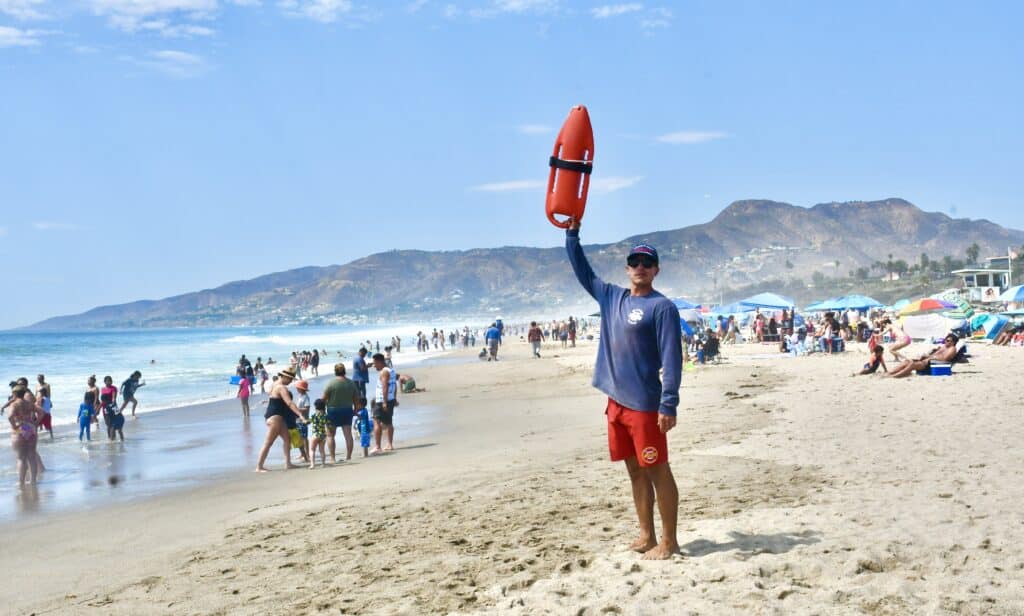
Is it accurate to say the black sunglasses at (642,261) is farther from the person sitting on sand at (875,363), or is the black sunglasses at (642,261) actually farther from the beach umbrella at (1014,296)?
the beach umbrella at (1014,296)

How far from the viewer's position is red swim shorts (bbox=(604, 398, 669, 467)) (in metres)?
4.51

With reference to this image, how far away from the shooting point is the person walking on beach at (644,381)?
4504 mm

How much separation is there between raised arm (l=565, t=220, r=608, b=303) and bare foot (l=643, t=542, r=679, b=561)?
138 cm

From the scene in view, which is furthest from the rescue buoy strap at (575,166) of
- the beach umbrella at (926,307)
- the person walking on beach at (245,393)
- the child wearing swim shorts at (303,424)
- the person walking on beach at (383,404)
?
the beach umbrella at (926,307)

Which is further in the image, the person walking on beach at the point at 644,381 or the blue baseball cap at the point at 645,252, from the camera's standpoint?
the blue baseball cap at the point at 645,252

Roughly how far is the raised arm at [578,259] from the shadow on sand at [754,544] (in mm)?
1480

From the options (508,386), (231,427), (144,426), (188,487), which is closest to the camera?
(188,487)

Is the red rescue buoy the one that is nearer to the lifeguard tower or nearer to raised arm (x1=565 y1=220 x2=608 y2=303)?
raised arm (x1=565 y1=220 x2=608 y2=303)

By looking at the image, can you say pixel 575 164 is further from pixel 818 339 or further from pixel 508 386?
pixel 818 339

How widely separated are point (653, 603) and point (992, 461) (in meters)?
4.61

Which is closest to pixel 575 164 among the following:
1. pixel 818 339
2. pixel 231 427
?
pixel 231 427

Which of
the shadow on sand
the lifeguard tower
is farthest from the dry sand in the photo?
the lifeguard tower

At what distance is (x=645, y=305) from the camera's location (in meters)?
4.59

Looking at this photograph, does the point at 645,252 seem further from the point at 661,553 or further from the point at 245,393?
the point at 245,393
